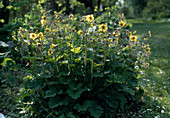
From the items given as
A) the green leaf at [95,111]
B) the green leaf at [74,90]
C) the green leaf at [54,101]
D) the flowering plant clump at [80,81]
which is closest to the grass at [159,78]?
the flowering plant clump at [80,81]

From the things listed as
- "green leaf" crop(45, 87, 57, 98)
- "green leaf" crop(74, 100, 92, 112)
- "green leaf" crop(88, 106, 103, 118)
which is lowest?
"green leaf" crop(88, 106, 103, 118)

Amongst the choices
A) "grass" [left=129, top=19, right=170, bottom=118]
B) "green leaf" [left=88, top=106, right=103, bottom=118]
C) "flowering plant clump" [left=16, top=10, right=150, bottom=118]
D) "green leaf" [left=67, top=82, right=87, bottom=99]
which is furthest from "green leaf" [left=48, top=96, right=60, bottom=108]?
"grass" [left=129, top=19, right=170, bottom=118]

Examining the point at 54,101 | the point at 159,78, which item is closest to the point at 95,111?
the point at 54,101

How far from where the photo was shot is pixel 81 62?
1838 millimetres

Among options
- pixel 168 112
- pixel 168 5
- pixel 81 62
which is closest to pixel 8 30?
pixel 81 62

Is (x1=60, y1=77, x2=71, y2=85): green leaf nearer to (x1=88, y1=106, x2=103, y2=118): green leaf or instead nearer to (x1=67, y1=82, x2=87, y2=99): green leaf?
(x1=67, y1=82, x2=87, y2=99): green leaf

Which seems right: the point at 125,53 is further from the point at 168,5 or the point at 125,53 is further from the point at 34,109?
the point at 168,5

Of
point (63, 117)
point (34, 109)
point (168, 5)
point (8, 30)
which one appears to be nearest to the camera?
point (63, 117)

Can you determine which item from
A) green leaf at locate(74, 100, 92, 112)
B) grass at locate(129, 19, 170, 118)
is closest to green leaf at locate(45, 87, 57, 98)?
green leaf at locate(74, 100, 92, 112)

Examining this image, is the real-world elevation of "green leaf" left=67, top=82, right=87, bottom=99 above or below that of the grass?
above

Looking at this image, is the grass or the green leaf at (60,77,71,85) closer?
the green leaf at (60,77,71,85)

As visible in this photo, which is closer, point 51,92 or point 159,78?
point 51,92

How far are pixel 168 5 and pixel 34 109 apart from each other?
2400 centimetres

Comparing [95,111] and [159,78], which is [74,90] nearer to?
[95,111]
